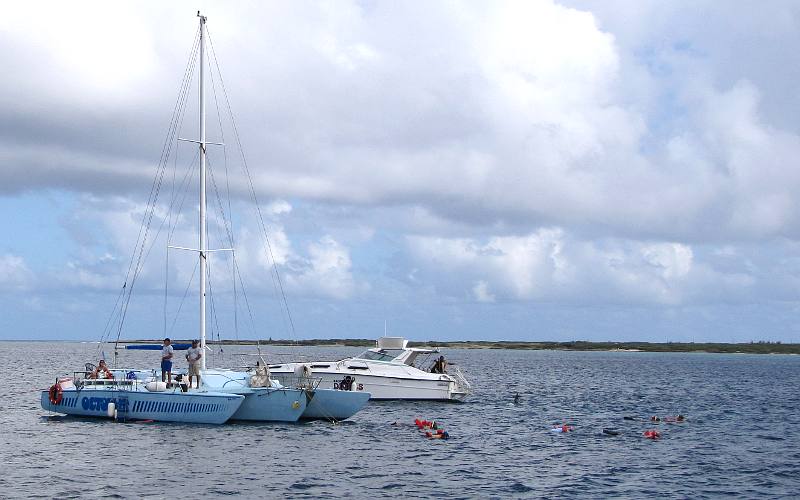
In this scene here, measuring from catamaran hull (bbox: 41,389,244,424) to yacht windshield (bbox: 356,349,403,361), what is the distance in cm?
1627

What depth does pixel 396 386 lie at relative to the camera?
5038 centimetres

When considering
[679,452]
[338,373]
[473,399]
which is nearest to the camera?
[679,452]

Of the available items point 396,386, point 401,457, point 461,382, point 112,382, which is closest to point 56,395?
point 112,382

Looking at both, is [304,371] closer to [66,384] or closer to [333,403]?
[333,403]

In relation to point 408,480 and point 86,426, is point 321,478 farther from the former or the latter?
point 86,426

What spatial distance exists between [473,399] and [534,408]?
Answer: 229 inches

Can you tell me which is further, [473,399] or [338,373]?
[473,399]

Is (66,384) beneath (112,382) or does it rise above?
beneath

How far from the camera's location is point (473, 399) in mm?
57656

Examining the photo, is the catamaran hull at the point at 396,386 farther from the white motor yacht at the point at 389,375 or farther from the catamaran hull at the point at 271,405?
the catamaran hull at the point at 271,405

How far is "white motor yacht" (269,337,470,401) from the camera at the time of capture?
49.2 metres

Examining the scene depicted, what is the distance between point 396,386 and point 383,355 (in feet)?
8.98

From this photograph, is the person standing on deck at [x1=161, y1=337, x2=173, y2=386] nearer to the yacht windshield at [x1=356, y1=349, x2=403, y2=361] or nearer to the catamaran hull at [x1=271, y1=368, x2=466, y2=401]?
the catamaran hull at [x1=271, y1=368, x2=466, y2=401]

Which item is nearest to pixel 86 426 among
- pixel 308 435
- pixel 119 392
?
pixel 119 392
